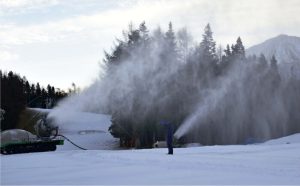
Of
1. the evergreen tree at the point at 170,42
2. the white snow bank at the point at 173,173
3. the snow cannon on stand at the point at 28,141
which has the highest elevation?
the evergreen tree at the point at 170,42

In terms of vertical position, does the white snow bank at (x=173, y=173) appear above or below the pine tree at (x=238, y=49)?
below

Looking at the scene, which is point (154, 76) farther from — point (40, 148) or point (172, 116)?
point (40, 148)

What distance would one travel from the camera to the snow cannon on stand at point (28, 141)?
3247 cm

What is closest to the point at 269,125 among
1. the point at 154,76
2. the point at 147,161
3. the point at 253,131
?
the point at 253,131

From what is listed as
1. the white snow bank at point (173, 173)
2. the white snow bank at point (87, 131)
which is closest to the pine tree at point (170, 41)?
→ the white snow bank at point (87, 131)

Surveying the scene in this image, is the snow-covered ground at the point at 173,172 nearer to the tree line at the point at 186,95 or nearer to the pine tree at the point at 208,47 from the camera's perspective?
the tree line at the point at 186,95

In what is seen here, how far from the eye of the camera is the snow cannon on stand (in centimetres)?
3247

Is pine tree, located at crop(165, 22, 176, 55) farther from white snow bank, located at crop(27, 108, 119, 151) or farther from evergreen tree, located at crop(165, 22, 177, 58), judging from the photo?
white snow bank, located at crop(27, 108, 119, 151)

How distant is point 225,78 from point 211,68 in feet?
7.40

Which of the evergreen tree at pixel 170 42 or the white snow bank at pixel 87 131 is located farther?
the white snow bank at pixel 87 131

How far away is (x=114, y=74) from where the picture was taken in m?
43.8

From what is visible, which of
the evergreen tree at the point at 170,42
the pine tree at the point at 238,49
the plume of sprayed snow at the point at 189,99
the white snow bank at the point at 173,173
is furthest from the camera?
the pine tree at the point at 238,49

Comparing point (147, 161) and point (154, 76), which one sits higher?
point (154, 76)

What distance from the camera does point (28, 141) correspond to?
109 feet
